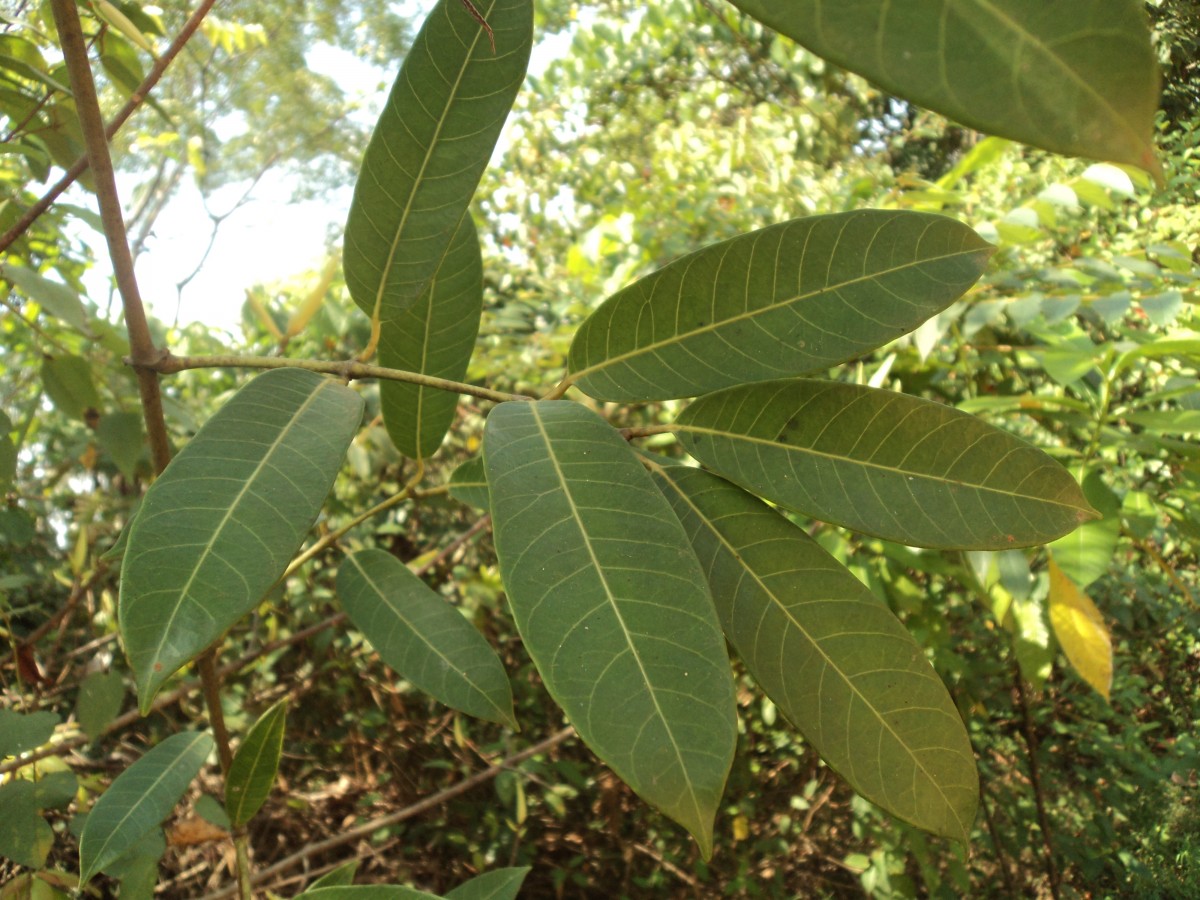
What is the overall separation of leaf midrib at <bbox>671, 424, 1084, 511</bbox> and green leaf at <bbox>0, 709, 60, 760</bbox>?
0.63m

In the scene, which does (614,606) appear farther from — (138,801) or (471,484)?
(138,801)

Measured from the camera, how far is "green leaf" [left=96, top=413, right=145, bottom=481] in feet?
3.44

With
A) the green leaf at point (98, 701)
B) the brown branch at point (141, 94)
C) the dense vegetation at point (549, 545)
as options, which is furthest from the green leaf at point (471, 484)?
the green leaf at point (98, 701)

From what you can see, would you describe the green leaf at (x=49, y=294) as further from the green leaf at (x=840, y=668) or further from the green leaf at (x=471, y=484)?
the green leaf at (x=840, y=668)

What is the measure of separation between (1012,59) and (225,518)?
0.33 metres

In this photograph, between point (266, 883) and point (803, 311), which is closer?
point (803, 311)

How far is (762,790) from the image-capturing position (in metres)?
1.61

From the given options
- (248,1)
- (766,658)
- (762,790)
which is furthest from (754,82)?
(766,658)

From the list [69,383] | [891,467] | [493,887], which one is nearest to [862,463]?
[891,467]

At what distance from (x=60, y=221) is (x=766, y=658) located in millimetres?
1164

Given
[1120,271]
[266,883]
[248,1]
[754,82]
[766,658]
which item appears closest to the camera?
[766,658]

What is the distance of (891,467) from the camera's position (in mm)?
442

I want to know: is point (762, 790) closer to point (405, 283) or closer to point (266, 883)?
point (266, 883)

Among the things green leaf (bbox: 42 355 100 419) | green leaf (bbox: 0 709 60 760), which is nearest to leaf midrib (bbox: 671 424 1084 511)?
green leaf (bbox: 0 709 60 760)
